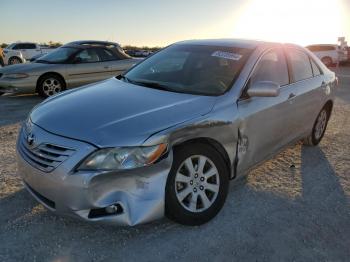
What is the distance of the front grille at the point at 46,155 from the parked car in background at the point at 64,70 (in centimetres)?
650

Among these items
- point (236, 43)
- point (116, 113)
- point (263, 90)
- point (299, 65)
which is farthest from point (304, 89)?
point (116, 113)

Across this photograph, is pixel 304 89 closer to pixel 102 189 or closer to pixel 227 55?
pixel 227 55

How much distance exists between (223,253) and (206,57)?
2.19 meters

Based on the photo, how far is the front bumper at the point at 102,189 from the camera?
9.07 ft

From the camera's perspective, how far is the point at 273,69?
4.25m

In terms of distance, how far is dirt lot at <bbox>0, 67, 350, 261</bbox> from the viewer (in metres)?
2.95

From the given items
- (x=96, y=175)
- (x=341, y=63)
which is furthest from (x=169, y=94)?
(x=341, y=63)

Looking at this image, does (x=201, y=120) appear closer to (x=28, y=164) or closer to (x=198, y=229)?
(x=198, y=229)

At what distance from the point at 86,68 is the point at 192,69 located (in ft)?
20.2

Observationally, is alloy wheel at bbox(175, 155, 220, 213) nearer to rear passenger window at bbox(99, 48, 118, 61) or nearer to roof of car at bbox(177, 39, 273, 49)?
roof of car at bbox(177, 39, 273, 49)

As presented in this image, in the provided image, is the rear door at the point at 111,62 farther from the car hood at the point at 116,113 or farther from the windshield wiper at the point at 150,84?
the car hood at the point at 116,113

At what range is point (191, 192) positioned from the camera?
10.7ft

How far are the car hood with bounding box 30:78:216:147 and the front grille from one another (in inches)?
4.9

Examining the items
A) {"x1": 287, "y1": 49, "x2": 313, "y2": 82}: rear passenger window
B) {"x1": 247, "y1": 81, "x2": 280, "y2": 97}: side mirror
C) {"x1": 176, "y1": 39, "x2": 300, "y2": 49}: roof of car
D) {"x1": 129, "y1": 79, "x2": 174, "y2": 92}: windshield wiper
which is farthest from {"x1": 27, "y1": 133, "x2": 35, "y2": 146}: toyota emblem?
{"x1": 287, "y1": 49, "x2": 313, "y2": 82}: rear passenger window
